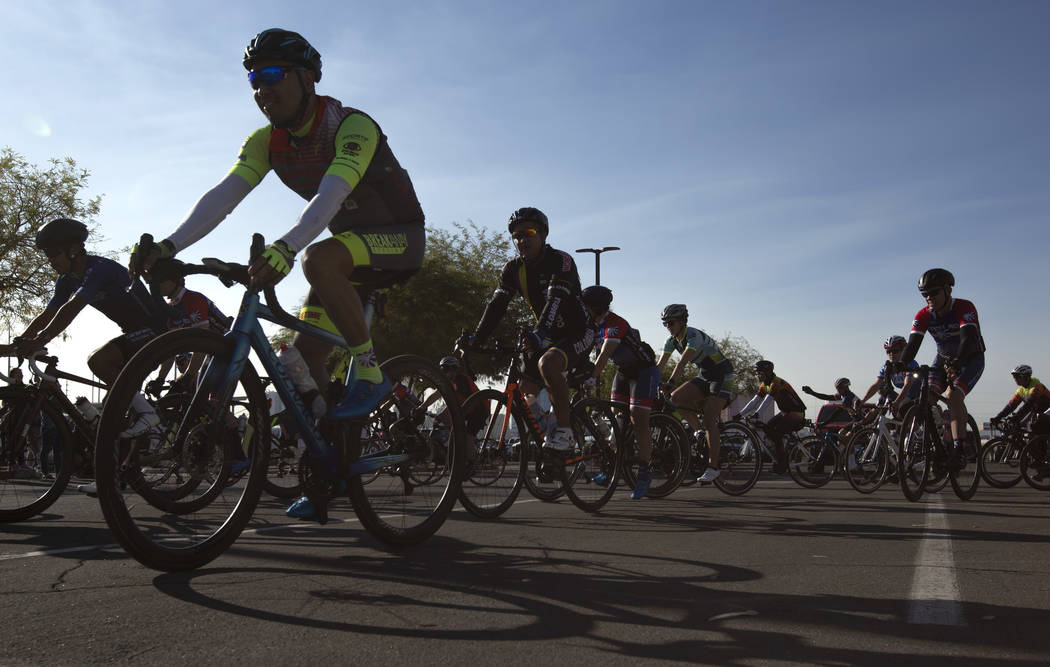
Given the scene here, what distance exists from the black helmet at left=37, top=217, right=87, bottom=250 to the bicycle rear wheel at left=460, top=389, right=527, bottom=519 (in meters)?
3.14

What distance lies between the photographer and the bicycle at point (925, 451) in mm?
8398

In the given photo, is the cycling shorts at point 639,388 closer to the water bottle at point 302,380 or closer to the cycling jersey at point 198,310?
the cycling jersey at point 198,310

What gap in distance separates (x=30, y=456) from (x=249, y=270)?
3.24 meters

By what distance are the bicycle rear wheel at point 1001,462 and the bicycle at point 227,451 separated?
→ 27.8 feet

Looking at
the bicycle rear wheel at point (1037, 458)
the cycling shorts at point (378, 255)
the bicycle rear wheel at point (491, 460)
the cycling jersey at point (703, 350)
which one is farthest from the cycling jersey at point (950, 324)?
the cycling shorts at point (378, 255)

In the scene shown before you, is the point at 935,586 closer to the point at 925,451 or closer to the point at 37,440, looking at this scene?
the point at 37,440

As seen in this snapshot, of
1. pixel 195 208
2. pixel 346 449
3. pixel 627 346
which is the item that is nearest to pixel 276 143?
pixel 195 208

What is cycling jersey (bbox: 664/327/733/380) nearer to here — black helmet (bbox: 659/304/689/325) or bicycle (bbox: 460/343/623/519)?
black helmet (bbox: 659/304/689/325)

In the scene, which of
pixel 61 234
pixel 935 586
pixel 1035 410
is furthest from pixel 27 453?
pixel 1035 410

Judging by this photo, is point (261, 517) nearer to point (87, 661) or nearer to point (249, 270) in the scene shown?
point (249, 270)

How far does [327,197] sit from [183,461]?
1.23m

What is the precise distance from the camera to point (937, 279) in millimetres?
8836

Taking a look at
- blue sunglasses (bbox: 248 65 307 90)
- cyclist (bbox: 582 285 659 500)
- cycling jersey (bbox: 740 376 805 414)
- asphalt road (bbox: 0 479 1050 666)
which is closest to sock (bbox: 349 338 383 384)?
asphalt road (bbox: 0 479 1050 666)

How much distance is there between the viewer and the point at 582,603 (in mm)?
2992
